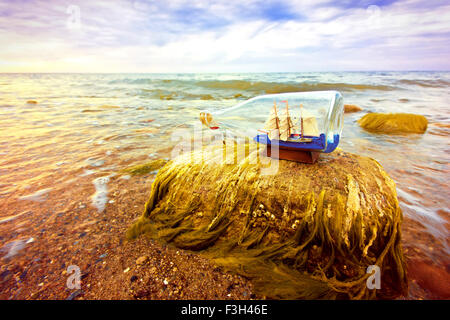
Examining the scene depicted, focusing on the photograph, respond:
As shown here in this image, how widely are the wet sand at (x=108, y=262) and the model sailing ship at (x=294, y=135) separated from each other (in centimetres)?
134

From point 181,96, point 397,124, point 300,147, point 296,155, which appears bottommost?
point 397,124

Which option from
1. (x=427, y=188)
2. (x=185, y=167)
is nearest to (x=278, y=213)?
(x=185, y=167)

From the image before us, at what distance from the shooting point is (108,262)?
1.95 m

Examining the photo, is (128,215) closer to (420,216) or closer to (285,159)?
(285,159)

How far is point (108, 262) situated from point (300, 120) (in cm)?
234

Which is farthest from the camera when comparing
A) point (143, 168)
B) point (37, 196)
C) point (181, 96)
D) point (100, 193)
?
point (181, 96)

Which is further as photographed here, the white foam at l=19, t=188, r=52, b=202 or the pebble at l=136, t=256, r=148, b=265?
the white foam at l=19, t=188, r=52, b=202

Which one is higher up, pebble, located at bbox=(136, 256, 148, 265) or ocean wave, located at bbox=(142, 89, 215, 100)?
ocean wave, located at bbox=(142, 89, 215, 100)

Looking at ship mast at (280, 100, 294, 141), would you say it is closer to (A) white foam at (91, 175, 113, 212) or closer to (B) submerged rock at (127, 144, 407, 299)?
(B) submerged rock at (127, 144, 407, 299)

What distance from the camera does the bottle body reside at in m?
1.93

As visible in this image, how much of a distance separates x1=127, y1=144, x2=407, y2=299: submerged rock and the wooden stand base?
0.18 feet

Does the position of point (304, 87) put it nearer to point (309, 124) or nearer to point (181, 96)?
point (181, 96)

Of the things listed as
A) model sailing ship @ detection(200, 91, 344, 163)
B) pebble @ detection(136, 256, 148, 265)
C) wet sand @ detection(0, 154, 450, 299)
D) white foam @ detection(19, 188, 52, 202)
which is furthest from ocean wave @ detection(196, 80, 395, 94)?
pebble @ detection(136, 256, 148, 265)

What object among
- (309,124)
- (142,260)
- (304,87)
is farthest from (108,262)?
(304,87)
